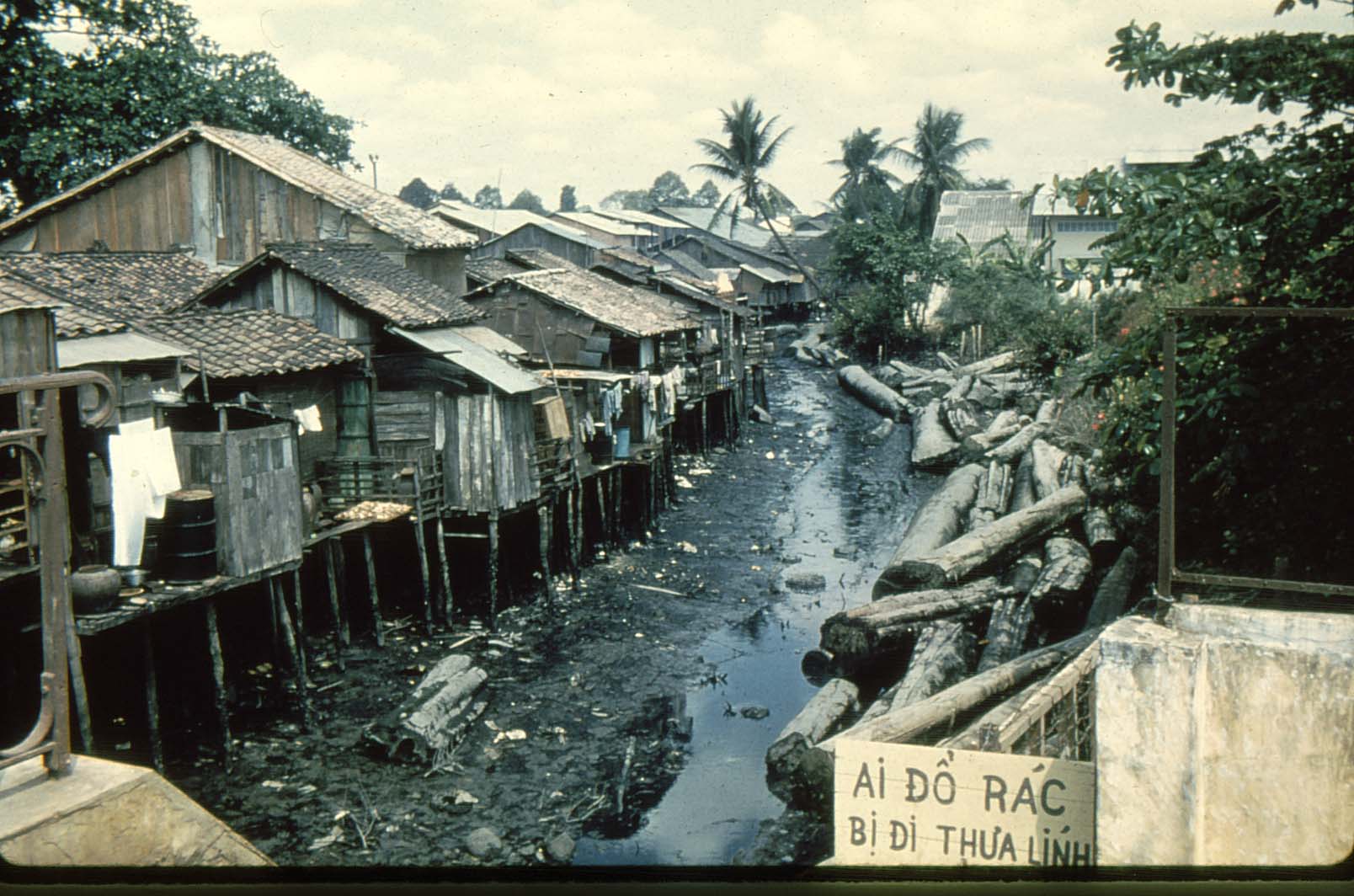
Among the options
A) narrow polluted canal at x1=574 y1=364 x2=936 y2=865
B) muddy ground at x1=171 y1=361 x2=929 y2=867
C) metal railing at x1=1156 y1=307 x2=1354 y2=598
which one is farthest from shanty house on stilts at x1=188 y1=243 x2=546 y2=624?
metal railing at x1=1156 y1=307 x2=1354 y2=598

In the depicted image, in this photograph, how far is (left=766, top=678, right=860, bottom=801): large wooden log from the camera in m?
9.23

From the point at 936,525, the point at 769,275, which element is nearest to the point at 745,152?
the point at 936,525

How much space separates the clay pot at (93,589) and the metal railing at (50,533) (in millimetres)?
6241

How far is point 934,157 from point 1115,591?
80.7ft

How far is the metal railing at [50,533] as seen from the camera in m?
3.23

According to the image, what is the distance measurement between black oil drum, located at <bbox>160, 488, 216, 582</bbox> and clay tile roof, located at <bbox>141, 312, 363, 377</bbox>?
1.99m

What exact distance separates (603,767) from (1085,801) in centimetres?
684

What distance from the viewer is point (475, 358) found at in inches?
599

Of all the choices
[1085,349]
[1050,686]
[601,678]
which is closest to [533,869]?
[1050,686]

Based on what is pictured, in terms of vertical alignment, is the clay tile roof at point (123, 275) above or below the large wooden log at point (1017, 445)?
above

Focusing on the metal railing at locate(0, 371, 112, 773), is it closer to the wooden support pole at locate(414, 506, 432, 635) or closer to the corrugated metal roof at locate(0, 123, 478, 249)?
the wooden support pole at locate(414, 506, 432, 635)

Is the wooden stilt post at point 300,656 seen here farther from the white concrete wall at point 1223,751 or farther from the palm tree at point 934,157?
the palm tree at point 934,157

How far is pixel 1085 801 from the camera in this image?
13.6ft

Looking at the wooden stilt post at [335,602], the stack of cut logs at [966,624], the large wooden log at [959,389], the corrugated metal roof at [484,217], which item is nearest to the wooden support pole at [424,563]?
the wooden stilt post at [335,602]
